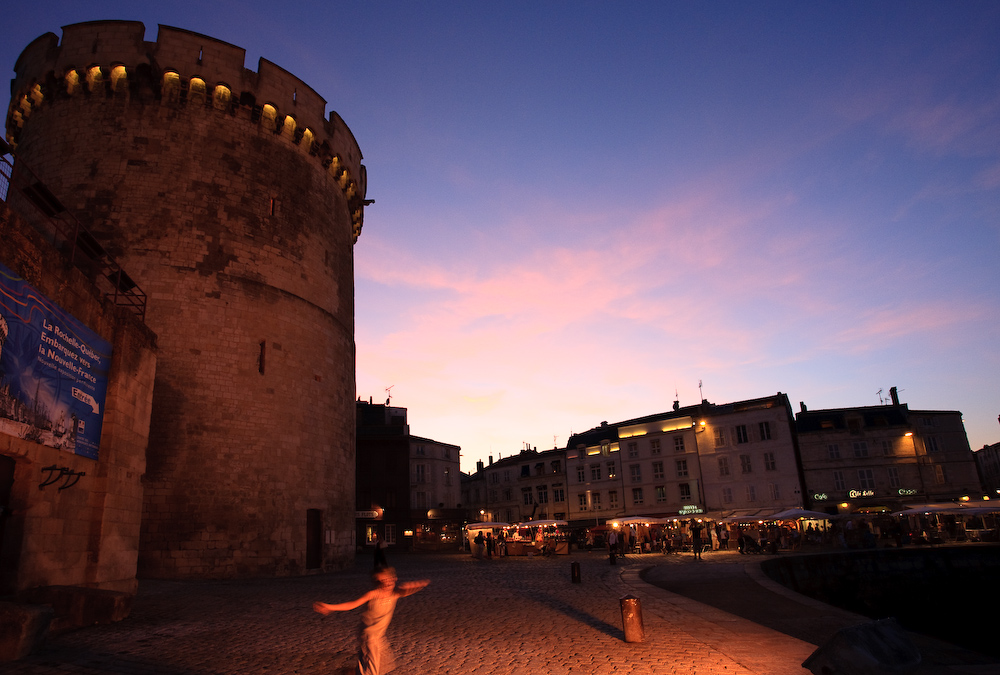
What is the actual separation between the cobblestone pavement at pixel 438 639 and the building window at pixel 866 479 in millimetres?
35239

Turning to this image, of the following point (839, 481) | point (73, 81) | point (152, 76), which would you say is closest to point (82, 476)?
point (152, 76)

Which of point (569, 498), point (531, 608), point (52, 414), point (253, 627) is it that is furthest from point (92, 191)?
point (569, 498)

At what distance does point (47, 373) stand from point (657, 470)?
43943mm

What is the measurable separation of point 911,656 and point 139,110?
71.9ft

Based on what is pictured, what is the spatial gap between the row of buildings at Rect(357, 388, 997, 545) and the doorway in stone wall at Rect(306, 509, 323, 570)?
68.4 ft

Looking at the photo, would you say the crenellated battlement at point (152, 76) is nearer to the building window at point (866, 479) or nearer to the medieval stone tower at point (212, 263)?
the medieval stone tower at point (212, 263)

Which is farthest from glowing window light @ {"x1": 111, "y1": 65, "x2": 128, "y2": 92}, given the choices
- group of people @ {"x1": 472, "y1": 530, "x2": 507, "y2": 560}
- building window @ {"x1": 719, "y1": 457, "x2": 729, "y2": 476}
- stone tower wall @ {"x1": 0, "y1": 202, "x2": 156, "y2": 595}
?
building window @ {"x1": 719, "y1": 457, "x2": 729, "y2": 476}

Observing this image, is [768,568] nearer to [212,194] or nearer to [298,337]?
[298,337]

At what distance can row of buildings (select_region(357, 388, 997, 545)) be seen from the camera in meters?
39.9

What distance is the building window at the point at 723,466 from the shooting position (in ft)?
141

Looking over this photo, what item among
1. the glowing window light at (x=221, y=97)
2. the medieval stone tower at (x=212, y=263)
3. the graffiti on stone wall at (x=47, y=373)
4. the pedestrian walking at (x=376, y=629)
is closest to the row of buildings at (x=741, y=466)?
the medieval stone tower at (x=212, y=263)

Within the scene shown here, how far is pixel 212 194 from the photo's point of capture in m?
18.2

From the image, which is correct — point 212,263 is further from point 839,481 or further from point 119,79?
point 839,481

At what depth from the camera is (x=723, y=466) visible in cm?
4316
